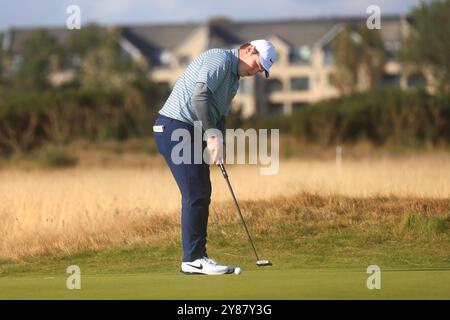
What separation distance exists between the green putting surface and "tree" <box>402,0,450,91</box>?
2388 inches

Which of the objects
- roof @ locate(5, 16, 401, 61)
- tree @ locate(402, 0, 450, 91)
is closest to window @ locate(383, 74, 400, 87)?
roof @ locate(5, 16, 401, 61)

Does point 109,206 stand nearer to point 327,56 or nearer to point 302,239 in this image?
point 302,239

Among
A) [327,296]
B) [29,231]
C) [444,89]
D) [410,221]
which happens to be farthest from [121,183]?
[444,89]

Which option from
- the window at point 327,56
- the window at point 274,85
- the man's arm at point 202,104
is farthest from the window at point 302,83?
the man's arm at point 202,104

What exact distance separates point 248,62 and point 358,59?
2698 inches

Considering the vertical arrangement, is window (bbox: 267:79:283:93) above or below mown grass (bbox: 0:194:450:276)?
above

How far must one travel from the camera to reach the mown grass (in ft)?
43.8

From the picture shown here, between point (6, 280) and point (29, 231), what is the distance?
5.31 meters

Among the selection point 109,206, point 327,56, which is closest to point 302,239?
point 109,206

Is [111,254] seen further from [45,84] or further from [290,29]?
[290,29]

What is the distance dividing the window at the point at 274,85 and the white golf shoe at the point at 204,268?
92.6 meters

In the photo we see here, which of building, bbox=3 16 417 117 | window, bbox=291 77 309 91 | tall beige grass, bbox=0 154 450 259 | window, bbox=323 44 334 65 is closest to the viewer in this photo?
tall beige grass, bbox=0 154 450 259

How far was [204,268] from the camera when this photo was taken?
10.2 meters

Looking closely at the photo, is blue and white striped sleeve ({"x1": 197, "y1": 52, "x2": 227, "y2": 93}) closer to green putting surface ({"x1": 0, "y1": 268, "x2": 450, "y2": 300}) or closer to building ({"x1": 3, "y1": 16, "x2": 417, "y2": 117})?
green putting surface ({"x1": 0, "y1": 268, "x2": 450, "y2": 300})
